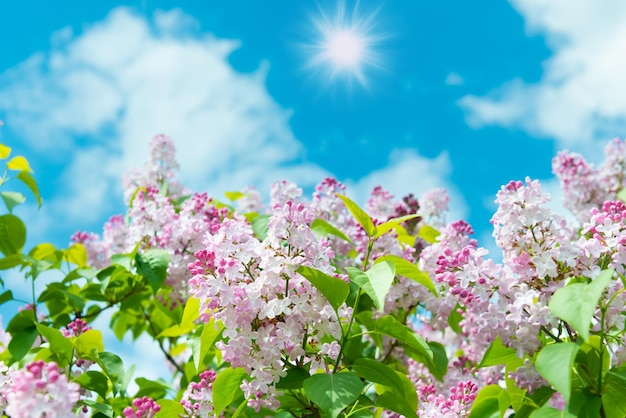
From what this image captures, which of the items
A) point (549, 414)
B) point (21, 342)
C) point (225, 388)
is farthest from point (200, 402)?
point (549, 414)

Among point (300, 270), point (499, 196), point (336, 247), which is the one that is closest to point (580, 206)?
point (336, 247)

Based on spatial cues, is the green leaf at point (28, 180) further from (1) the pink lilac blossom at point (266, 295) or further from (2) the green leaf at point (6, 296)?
(1) the pink lilac blossom at point (266, 295)

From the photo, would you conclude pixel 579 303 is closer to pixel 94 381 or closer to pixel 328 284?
pixel 328 284

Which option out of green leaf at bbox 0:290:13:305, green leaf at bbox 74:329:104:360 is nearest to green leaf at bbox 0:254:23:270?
green leaf at bbox 0:290:13:305

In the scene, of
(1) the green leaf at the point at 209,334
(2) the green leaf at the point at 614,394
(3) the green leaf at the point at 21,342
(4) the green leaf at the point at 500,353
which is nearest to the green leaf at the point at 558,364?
(2) the green leaf at the point at 614,394

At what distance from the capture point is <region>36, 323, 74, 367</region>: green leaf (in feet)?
9.37

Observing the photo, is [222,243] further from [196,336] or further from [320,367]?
[196,336]

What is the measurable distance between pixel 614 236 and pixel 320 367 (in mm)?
1123

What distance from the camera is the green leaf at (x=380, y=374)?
2584 millimetres

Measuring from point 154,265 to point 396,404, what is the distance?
197cm

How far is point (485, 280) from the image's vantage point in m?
2.41

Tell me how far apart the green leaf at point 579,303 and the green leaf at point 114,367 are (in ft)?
6.54

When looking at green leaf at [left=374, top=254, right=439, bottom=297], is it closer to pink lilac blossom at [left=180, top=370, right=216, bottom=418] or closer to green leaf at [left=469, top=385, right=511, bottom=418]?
green leaf at [left=469, top=385, right=511, bottom=418]

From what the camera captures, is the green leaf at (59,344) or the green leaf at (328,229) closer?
the green leaf at (59,344)
